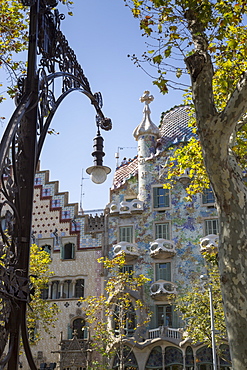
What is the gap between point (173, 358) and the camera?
81.0 feet

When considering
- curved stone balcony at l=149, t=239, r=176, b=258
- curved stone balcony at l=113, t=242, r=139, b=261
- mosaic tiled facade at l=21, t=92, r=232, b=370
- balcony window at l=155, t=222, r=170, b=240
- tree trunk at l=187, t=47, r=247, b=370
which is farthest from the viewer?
balcony window at l=155, t=222, r=170, b=240

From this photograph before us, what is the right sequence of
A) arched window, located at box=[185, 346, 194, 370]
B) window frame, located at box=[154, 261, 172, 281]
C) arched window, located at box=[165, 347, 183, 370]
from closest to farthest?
1. arched window, located at box=[185, 346, 194, 370]
2. arched window, located at box=[165, 347, 183, 370]
3. window frame, located at box=[154, 261, 172, 281]

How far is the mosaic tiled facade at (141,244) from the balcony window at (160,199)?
6 centimetres

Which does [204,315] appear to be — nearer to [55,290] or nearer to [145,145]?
[55,290]

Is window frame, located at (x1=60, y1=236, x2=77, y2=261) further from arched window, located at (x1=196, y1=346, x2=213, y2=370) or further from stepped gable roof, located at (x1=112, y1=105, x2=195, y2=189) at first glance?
arched window, located at (x1=196, y1=346, x2=213, y2=370)

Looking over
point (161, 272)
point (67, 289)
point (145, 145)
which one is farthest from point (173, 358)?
point (145, 145)

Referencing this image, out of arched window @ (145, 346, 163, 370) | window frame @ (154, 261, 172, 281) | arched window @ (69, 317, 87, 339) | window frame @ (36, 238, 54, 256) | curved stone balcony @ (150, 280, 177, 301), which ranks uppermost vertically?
window frame @ (36, 238, 54, 256)

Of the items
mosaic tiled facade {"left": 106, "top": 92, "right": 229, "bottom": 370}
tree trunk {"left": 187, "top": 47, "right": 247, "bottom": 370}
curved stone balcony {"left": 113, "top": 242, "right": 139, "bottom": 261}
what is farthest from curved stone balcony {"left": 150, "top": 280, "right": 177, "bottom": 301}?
tree trunk {"left": 187, "top": 47, "right": 247, "bottom": 370}

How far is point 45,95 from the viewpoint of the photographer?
519 cm

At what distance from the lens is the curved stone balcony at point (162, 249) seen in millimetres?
26406

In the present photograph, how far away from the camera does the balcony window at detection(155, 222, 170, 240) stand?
27672mm

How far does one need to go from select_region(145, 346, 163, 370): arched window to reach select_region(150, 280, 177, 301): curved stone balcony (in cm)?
249

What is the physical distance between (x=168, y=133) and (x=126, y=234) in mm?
6942

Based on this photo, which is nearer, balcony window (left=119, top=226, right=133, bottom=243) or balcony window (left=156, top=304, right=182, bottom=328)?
balcony window (left=156, top=304, right=182, bottom=328)
